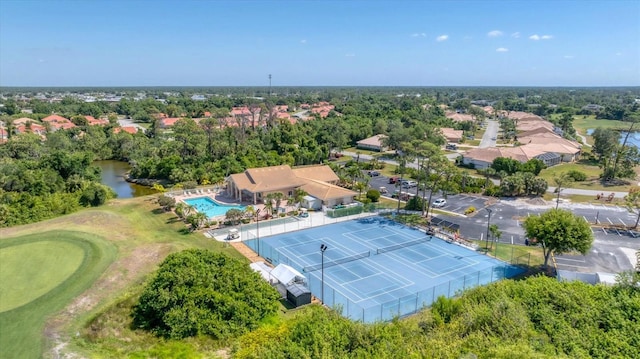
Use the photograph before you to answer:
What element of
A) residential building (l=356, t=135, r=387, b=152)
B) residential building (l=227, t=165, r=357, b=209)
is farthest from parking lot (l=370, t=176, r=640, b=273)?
residential building (l=356, t=135, r=387, b=152)

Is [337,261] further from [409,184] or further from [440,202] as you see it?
[409,184]

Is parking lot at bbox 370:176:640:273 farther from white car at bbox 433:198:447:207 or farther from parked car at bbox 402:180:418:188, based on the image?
parked car at bbox 402:180:418:188

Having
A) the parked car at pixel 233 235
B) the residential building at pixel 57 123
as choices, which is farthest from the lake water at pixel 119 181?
the residential building at pixel 57 123

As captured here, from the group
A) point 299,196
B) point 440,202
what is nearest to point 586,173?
point 440,202

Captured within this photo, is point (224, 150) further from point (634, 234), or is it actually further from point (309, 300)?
point (634, 234)

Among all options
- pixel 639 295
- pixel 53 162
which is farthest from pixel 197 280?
pixel 53 162

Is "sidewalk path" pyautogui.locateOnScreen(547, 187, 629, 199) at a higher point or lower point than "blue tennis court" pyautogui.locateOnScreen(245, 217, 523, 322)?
higher
